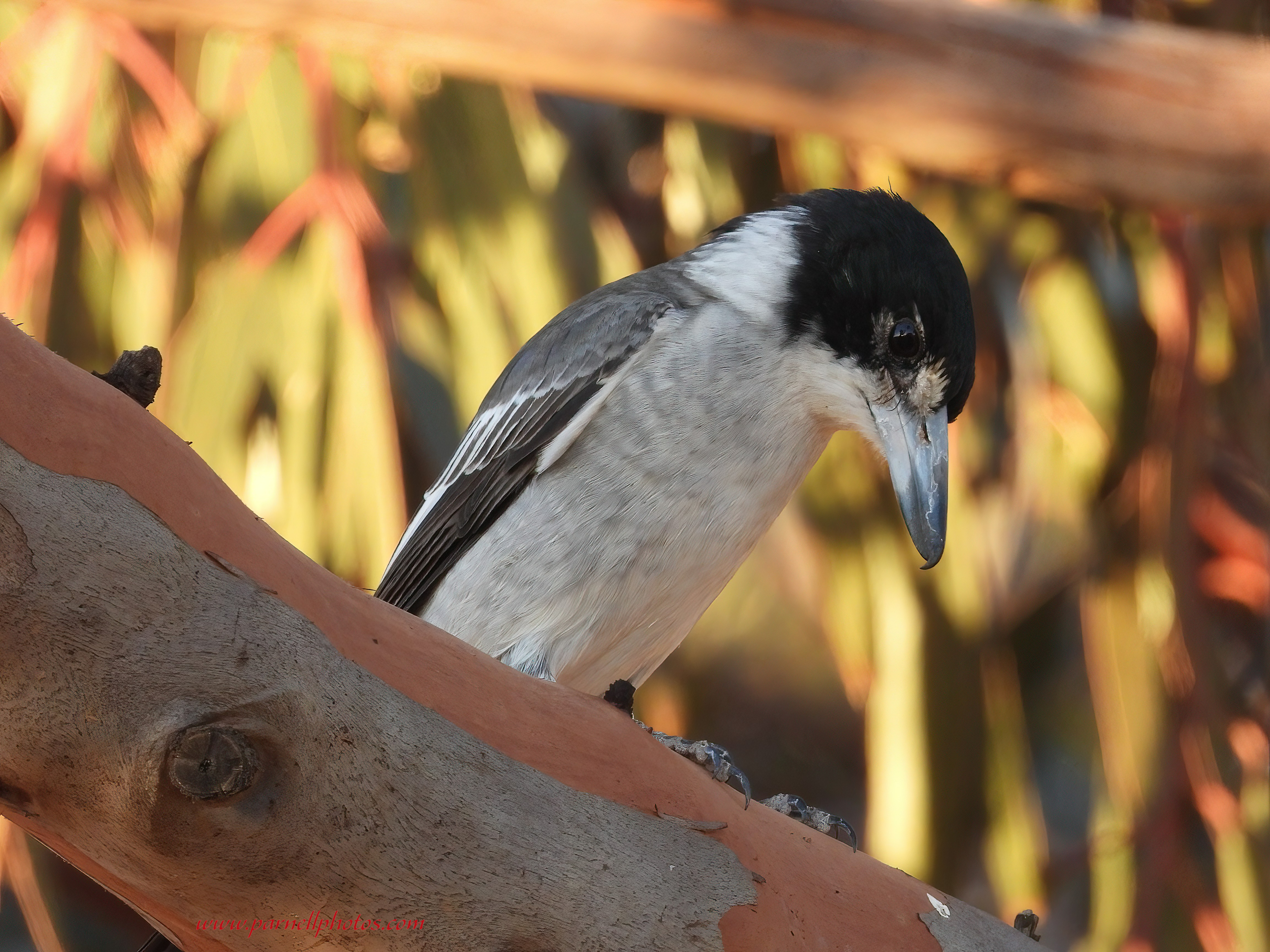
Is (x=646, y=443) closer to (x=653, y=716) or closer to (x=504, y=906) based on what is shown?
(x=504, y=906)

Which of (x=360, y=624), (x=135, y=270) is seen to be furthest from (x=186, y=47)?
(x=360, y=624)

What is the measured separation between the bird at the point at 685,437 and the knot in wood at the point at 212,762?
47 centimetres

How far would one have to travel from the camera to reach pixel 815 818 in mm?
1216

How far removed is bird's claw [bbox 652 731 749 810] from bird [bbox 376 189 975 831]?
51 millimetres

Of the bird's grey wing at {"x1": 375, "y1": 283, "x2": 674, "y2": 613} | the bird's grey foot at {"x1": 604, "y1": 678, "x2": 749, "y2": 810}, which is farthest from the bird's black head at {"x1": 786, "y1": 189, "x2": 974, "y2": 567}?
the bird's grey foot at {"x1": 604, "y1": 678, "x2": 749, "y2": 810}

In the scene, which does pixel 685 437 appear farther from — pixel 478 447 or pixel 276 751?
pixel 276 751

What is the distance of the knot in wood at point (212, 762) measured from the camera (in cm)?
68

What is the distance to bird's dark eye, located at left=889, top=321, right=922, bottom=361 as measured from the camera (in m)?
1.26

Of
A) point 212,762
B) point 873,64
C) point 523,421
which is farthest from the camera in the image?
point 873,64

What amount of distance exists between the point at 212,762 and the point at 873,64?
→ 173cm

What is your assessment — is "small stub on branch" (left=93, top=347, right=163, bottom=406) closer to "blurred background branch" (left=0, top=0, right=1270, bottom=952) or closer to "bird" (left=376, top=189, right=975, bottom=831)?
"bird" (left=376, top=189, right=975, bottom=831)

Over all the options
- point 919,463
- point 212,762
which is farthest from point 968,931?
point 212,762

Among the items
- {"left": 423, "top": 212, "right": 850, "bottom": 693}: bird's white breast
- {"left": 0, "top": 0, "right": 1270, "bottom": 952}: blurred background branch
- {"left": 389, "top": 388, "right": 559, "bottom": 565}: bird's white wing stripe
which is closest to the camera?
{"left": 423, "top": 212, "right": 850, "bottom": 693}: bird's white breast

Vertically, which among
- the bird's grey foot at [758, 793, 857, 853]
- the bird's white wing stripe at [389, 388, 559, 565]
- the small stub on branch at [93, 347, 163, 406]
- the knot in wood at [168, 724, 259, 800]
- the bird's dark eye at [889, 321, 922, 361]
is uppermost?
the small stub on branch at [93, 347, 163, 406]
